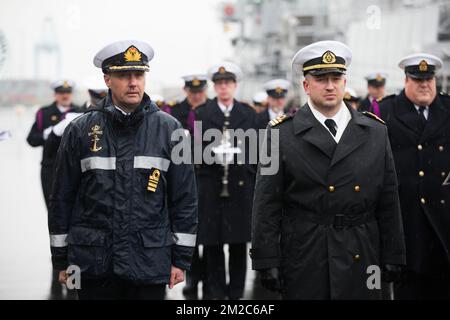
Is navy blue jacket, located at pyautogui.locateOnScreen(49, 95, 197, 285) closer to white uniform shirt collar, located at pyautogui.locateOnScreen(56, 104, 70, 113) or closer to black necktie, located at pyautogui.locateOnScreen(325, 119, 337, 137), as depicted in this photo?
black necktie, located at pyautogui.locateOnScreen(325, 119, 337, 137)

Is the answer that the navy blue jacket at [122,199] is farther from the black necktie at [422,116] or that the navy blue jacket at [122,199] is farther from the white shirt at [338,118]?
the black necktie at [422,116]

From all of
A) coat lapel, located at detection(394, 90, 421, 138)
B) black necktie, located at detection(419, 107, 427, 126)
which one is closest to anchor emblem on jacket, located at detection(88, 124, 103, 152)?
coat lapel, located at detection(394, 90, 421, 138)

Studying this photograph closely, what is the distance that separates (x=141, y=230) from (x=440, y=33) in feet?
58.8

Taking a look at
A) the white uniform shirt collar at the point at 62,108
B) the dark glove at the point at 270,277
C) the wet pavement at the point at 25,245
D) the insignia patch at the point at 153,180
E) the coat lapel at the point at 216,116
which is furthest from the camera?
the white uniform shirt collar at the point at 62,108

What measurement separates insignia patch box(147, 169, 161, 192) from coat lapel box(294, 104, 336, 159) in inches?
36.5

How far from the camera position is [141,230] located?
5.43 metres

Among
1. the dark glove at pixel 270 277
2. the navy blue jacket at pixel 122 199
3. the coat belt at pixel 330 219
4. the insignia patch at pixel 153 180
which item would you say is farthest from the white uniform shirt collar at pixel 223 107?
the dark glove at pixel 270 277

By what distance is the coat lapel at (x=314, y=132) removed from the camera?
17.9 feet

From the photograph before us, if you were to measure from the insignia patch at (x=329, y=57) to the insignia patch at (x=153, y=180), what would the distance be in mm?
1288

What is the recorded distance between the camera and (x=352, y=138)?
18.0ft

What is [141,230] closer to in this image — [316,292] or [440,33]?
[316,292]

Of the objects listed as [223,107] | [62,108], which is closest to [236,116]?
[223,107]

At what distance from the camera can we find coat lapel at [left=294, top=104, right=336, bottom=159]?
5.45 m

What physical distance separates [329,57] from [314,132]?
1.64ft
